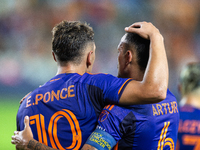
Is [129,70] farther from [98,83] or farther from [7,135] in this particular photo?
[7,135]

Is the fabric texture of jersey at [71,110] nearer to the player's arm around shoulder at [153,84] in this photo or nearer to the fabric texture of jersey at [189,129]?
the player's arm around shoulder at [153,84]

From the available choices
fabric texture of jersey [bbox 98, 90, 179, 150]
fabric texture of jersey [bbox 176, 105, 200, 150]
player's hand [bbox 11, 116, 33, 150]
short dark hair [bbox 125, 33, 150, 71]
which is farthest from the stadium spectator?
player's hand [bbox 11, 116, 33, 150]

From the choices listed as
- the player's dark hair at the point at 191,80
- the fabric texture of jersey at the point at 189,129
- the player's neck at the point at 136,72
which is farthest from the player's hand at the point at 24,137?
the player's dark hair at the point at 191,80

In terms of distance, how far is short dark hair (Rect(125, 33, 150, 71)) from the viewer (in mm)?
1645

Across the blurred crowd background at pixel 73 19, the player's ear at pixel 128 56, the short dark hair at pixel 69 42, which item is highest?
the blurred crowd background at pixel 73 19

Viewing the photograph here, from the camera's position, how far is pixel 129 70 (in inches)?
67.9

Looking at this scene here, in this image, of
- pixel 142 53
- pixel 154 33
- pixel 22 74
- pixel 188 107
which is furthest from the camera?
pixel 22 74

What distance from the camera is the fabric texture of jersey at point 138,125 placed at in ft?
4.70

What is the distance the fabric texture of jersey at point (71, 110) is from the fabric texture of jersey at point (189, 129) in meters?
2.14

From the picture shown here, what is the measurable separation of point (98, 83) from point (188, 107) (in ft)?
7.34

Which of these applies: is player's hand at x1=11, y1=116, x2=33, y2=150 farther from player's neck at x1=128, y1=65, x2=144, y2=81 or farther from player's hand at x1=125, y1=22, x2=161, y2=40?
player's hand at x1=125, y1=22, x2=161, y2=40

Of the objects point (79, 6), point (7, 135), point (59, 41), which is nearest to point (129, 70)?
point (59, 41)

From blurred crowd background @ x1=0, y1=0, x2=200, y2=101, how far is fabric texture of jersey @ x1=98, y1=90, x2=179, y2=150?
858cm

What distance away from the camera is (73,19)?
10648mm
